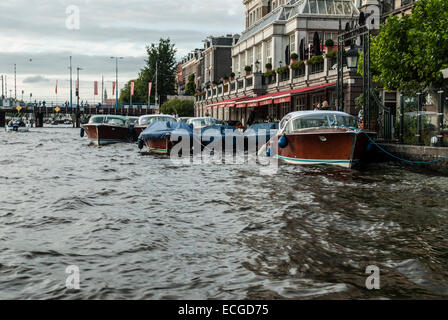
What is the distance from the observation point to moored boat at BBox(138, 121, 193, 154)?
72.5 feet

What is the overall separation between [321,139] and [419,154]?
300 centimetres

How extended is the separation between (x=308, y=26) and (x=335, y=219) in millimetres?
36603

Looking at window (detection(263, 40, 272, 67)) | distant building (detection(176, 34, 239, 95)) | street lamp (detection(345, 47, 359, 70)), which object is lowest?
street lamp (detection(345, 47, 359, 70))

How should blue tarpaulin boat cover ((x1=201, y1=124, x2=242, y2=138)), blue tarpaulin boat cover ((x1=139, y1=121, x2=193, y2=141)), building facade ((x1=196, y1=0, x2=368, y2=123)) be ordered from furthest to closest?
building facade ((x1=196, y1=0, x2=368, y2=123)), blue tarpaulin boat cover ((x1=201, y1=124, x2=242, y2=138)), blue tarpaulin boat cover ((x1=139, y1=121, x2=193, y2=141))

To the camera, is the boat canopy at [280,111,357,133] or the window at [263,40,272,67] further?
the window at [263,40,272,67]

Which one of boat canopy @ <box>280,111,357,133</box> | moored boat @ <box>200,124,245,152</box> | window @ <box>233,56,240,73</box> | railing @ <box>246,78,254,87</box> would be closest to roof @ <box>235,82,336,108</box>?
moored boat @ <box>200,124,245,152</box>

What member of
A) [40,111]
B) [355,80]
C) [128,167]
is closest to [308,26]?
[355,80]

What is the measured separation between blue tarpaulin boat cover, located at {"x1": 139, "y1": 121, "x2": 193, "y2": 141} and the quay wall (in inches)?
315

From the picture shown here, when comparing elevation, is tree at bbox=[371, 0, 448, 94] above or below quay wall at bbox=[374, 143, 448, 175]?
above

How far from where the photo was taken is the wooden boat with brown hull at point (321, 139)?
15430 mm

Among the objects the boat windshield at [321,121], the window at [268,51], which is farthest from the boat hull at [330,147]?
the window at [268,51]

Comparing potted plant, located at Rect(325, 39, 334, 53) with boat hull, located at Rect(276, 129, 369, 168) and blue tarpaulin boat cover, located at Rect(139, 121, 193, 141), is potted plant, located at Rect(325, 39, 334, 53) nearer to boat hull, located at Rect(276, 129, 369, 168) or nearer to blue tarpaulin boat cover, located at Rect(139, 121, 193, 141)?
blue tarpaulin boat cover, located at Rect(139, 121, 193, 141)

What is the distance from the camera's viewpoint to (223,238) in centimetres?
689
